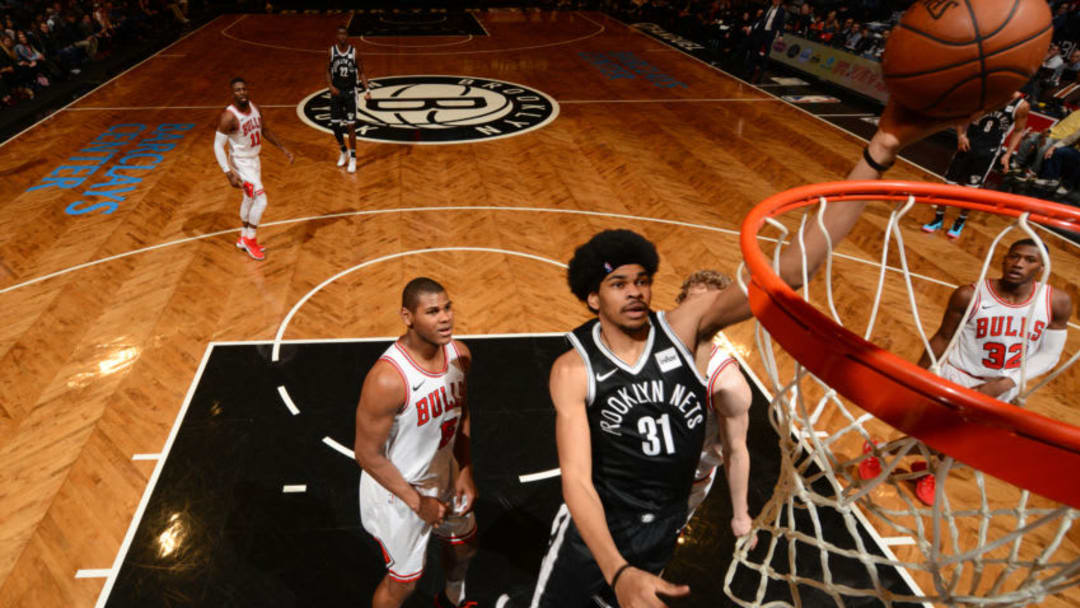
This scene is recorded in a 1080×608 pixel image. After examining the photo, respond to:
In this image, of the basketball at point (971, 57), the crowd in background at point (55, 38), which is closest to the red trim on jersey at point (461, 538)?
the basketball at point (971, 57)

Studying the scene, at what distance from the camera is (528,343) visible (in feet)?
16.7

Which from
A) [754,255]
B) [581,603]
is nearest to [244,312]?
[581,603]

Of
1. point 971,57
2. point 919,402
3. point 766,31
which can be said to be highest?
point 971,57

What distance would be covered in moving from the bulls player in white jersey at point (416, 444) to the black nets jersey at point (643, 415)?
731mm

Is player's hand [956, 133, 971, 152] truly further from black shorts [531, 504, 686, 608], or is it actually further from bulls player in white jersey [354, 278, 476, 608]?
bulls player in white jersey [354, 278, 476, 608]

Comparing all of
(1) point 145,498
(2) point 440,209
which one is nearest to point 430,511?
(1) point 145,498

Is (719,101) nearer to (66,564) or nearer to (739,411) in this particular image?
(739,411)

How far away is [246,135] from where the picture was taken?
19.1ft

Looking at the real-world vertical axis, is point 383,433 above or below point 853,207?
below

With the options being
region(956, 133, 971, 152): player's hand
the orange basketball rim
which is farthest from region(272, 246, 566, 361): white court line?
region(956, 133, 971, 152): player's hand

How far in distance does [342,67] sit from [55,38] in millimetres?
9415

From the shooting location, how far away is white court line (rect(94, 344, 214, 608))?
3162 millimetres

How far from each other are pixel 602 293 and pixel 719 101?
1155cm

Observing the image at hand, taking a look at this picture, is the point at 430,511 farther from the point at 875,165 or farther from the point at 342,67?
the point at 342,67
